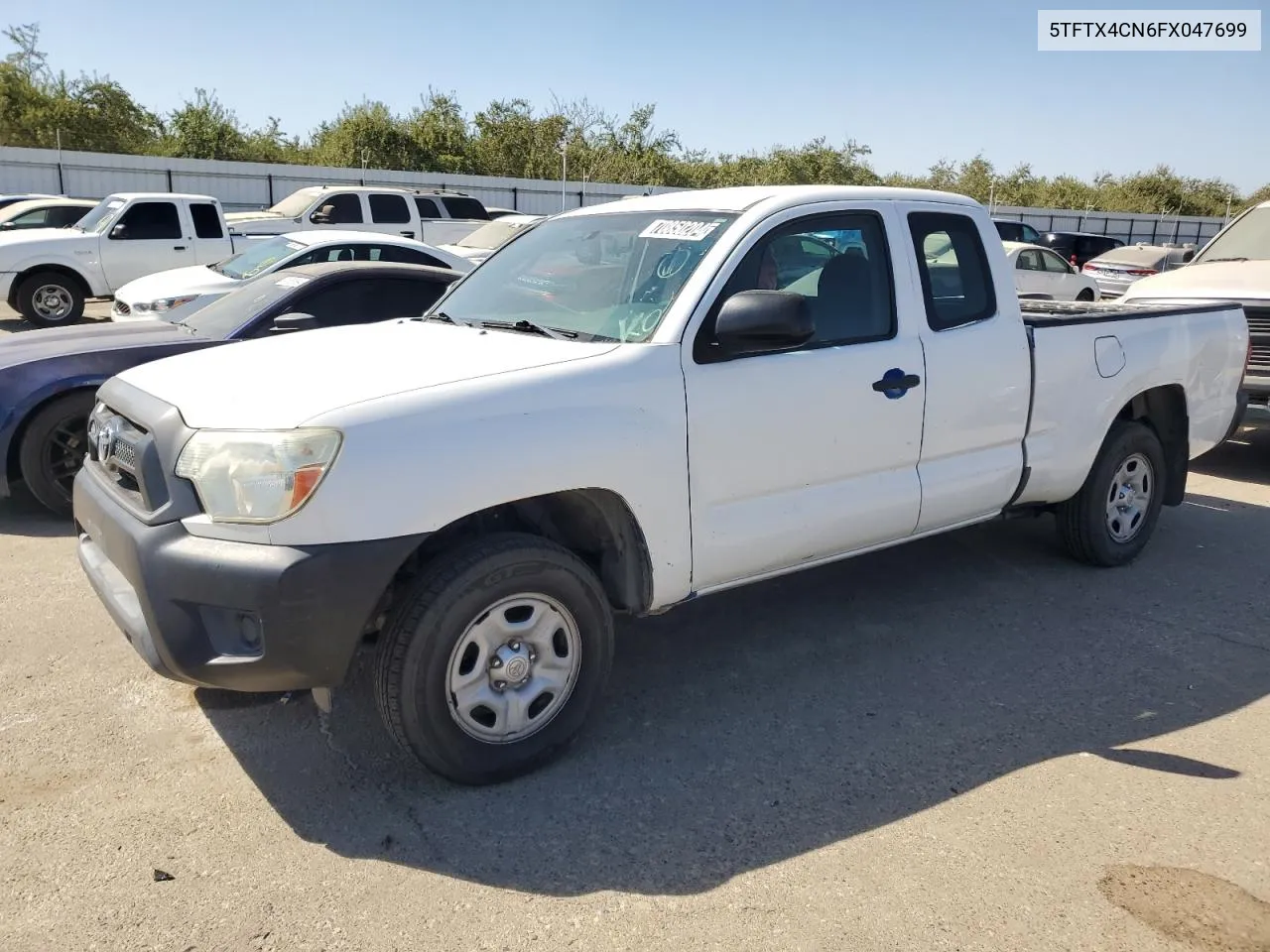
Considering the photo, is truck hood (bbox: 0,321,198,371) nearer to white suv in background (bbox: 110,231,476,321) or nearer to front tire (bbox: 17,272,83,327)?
white suv in background (bbox: 110,231,476,321)

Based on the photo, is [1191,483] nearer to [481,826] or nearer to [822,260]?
[822,260]

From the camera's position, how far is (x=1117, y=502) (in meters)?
5.61

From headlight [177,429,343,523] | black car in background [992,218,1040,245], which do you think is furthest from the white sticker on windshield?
black car in background [992,218,1040,245]

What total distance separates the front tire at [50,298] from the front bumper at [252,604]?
513 inches

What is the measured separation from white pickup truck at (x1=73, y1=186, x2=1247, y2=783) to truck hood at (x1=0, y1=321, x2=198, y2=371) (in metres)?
2.34

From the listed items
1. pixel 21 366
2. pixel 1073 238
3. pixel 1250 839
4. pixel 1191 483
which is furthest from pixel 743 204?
pixel 1073 238

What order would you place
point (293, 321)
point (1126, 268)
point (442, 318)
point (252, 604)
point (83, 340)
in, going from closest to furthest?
point (252, 604) < point (442, 318) < point (293, 321) < point (83, 340) < point (1126, 268)

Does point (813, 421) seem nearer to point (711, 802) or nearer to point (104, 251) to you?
point (711, 802)

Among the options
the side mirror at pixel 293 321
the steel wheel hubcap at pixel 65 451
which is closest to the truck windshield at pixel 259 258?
the side mirror at pixel 293 321

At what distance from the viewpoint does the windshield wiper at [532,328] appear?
3.76 metres

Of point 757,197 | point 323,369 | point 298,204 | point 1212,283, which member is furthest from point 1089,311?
point 298,204

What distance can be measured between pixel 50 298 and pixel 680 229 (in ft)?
43.7

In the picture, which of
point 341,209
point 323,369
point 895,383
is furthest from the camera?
point 341,209

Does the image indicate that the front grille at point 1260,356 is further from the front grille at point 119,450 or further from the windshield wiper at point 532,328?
the front grille at point 119,450
